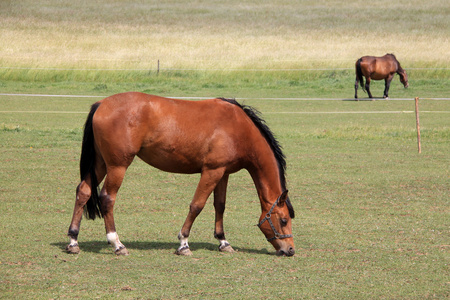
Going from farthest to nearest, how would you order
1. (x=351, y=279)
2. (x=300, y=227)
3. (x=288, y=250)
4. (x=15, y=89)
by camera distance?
(x=15, y=89) < (x=300, y=227) < (x=288, y=250) < (x=351, y=279)

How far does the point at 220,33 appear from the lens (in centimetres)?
5016

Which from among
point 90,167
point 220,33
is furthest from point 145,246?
point 220,33

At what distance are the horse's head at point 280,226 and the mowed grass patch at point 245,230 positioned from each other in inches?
5.8

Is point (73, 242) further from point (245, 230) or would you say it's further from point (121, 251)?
point (245, 230)

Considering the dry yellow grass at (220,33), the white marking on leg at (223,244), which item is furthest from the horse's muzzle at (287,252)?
the dry yellow grass at (220,33)

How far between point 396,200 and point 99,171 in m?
5.26

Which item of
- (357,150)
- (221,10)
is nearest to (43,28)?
(221,10)

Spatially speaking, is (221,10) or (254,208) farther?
(221,10)

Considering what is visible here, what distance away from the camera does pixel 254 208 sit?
Result: 32.6ft

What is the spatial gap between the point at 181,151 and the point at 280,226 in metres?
1.38

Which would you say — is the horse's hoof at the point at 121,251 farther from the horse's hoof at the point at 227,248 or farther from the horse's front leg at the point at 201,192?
the horse's hoof at the point at 227,248

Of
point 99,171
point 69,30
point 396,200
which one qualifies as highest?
point 69,30

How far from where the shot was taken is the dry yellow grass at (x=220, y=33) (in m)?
36.9

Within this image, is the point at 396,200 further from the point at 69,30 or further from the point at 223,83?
the point at 69,30
